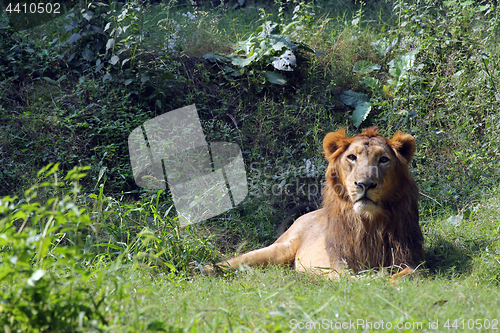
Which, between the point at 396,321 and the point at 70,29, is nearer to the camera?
the point at 396,321

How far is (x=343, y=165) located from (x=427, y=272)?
1125 mm

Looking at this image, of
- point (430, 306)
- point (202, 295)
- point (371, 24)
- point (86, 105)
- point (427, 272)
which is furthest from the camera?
point (371, 24)

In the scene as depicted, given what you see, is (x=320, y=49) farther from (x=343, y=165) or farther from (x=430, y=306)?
(x=430, y=306)

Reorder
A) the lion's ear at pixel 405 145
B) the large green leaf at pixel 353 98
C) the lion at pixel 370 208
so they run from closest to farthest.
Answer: the lion at pixel 370 208, the lion's ear at pixel 405 145, the large green leaf at pixel 353 98

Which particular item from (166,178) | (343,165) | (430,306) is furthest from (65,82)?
(430,306)

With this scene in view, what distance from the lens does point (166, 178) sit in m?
6.04

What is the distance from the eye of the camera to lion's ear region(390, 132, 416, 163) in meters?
4.14

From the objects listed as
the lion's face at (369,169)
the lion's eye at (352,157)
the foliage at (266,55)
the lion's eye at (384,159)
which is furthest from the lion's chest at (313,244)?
the foliage at (266,55)

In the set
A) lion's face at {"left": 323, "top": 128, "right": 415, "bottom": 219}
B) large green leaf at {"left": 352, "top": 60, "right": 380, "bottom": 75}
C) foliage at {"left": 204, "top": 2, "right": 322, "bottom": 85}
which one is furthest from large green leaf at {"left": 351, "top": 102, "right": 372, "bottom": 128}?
lion's face at {"left": 323, "top": 128, "right": 415, "bottom": 219}

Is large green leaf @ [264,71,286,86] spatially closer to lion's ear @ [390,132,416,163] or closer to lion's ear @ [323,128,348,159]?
lion's ear @ [323,128,348,159]

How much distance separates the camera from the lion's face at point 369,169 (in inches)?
151

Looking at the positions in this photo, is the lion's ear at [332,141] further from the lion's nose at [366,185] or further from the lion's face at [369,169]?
the lion's nose at [366,185]

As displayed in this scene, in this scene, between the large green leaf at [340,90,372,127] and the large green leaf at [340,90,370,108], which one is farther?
the large green leaf at [340,90,370,108]

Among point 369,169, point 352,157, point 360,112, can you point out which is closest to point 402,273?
point 369,169
